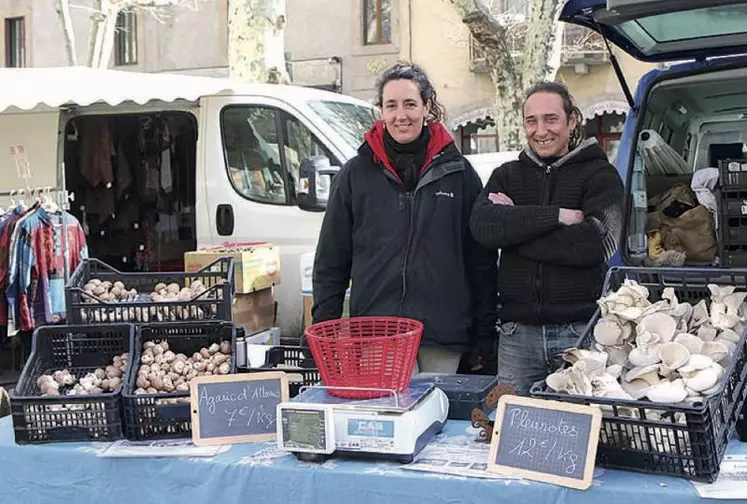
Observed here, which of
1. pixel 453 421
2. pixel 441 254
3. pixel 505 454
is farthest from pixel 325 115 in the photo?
pixel 505 454

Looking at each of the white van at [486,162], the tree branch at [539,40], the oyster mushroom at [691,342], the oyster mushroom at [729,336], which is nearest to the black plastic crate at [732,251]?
the oyster mushroom at [729,336]

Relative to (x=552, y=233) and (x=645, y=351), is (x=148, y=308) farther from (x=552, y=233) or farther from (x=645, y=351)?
(x=645, y=351)

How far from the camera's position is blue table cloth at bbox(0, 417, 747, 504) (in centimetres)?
196

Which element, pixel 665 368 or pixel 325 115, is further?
pixel 325 115

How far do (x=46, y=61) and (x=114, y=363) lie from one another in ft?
66.8

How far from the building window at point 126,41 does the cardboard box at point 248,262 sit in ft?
52.4

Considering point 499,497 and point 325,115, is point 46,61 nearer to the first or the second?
point 325,115

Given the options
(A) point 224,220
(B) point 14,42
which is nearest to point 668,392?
(A) point 224,220

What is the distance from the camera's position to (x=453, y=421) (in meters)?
2.49

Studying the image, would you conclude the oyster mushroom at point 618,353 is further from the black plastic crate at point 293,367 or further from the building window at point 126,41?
the building window at point 126,41

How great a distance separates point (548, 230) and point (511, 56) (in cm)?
868

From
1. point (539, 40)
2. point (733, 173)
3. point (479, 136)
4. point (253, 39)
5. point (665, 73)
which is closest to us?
point (733, 173)

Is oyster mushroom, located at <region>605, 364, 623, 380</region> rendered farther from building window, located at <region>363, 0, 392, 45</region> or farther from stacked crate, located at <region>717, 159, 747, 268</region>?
building window, located at <region>363, 0, 392, 45</region>

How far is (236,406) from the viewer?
2.39m
